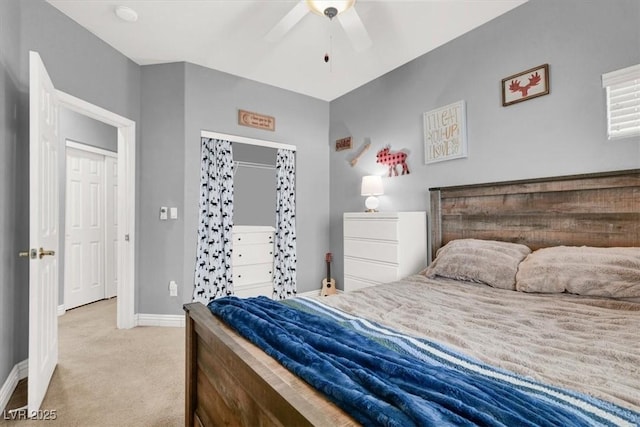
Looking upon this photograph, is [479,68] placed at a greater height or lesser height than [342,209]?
greater

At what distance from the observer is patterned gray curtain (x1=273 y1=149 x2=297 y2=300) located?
3.93 metres

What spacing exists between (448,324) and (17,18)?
10.6 feet

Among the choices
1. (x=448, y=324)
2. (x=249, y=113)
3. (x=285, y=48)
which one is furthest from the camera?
(x=249, y=113)

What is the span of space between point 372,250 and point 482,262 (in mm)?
1120

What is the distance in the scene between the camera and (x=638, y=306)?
61.4 inches

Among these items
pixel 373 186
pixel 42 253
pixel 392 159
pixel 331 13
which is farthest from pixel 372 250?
pixel 42 253

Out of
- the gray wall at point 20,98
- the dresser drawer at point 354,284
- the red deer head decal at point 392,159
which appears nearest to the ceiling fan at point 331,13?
the red deer head decal at point 392,159

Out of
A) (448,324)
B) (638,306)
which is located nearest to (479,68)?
(638,306)

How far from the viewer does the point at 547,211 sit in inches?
88.4

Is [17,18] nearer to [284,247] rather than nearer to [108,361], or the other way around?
[108,361]

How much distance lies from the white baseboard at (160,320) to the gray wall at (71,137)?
43.7 inches

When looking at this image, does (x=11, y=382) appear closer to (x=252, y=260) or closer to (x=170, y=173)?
(x=170, y=173)

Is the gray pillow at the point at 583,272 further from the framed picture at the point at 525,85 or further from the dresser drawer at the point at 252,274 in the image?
the dresser drawer at the point at 252,274

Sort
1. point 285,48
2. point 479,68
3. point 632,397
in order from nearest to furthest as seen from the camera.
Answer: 1. point 632,397
2. point 479,68
3. point 285,48
